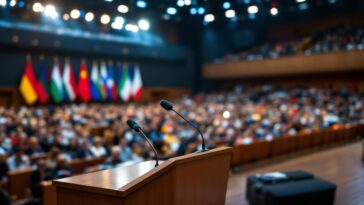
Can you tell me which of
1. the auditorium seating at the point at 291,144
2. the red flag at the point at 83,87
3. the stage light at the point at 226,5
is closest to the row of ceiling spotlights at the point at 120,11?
the stage light at the point at 226,5

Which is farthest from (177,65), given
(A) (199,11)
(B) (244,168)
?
(B) (244,168)

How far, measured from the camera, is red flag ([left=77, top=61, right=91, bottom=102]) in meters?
17.5

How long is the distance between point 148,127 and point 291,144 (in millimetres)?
4604

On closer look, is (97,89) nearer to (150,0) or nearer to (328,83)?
(150,0)

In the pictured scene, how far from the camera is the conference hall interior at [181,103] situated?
3.11 m

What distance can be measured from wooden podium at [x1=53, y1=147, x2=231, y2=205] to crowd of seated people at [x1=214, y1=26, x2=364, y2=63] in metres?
17.9

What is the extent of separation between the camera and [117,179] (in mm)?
2369

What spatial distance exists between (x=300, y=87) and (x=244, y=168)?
569 inches

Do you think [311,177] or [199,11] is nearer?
[311,177]

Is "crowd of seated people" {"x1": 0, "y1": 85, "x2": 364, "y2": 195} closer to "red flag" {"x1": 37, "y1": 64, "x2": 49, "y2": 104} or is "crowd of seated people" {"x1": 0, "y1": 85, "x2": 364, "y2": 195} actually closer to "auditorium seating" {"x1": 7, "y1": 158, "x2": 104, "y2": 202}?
"auditorium seating" {"x1": 7, "y1": 158, "x2": 104, "y2": 202}

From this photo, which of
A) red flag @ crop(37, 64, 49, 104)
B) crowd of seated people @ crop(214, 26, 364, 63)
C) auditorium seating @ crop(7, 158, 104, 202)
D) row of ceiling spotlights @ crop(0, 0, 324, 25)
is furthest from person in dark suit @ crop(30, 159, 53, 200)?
crowd of seated people @ crop(214, 26, 364, 63)

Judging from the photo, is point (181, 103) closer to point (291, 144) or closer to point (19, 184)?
point (291, 144)

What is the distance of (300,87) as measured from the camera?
21.0 meters

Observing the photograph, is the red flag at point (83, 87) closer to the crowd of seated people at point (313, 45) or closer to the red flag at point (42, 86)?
the red flag at point (42, 86)
